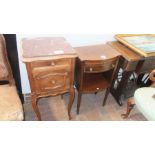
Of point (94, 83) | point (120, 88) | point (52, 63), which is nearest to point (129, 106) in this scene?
point (120, 88)

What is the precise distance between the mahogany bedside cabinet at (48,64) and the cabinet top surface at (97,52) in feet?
0.51

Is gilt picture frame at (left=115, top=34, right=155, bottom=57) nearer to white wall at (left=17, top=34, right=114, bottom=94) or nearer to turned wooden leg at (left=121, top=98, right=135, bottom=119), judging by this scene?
white wall at (left=17, top=34, right=114, bottom=94)

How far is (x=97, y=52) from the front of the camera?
1381 mm

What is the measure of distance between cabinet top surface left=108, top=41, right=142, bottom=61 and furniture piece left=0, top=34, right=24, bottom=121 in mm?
888

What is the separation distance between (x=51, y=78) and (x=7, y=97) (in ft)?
1.07

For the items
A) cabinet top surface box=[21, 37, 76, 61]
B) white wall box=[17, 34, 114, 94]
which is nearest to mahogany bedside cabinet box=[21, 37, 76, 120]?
cabinet top surface box=[21, 37, 76, 61]

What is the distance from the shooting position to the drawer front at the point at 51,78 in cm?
116

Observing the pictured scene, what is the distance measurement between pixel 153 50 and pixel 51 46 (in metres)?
0.81

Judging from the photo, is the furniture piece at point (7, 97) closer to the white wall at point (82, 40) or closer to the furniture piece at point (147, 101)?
the white wall at point (82, 40)

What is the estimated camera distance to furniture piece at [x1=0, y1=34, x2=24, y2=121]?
3.57 feet

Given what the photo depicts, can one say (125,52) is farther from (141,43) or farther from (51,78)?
(51,78)

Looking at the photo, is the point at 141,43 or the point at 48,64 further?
the point at 141,43

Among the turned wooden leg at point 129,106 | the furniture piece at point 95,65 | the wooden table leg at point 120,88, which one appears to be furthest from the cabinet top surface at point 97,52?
the turned wooden leg at point 129,106
